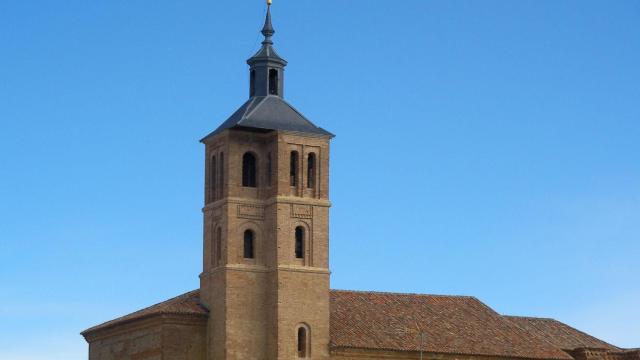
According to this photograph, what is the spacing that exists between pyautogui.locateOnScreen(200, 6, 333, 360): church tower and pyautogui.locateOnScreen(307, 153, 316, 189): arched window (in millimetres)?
37

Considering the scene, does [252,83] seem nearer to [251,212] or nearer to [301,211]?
[251,212]

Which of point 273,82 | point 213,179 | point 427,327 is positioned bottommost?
point 427,327

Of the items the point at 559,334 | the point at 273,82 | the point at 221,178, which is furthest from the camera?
the point at 559,334

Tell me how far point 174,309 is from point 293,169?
270 inches

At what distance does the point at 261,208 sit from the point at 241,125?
3187 mm

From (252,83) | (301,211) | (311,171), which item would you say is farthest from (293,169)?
(252,83)

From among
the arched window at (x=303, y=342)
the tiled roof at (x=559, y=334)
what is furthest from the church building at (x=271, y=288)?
the tiled roof at (x=559, y=334)

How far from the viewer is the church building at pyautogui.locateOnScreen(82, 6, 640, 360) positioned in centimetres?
5684

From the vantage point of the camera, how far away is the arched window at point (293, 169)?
5853cm

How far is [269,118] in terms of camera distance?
193ft

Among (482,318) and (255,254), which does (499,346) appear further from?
(255,254)

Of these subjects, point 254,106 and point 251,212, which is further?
point 254,106

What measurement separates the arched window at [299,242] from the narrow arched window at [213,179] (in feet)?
11.3

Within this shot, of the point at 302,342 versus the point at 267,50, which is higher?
the point at 267,50
